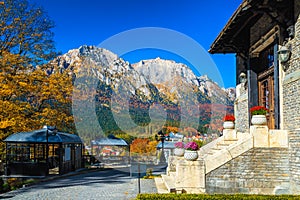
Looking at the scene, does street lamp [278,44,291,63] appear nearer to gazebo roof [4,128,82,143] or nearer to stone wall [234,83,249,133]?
stone wall [234,83,249,133]

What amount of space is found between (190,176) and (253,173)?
5.34ft

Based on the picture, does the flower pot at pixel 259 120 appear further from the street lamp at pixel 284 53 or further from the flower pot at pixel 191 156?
the flower pot at pixel 191 156

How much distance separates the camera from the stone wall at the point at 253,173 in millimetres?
8195

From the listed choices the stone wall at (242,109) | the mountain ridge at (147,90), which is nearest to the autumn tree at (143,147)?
the mountain ridge at (147,90)

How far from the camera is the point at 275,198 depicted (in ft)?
20.6

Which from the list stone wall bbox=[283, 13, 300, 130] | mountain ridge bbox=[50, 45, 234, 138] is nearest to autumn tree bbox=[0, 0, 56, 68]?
mountain ridge bbox=[50, 45, 234, 138]

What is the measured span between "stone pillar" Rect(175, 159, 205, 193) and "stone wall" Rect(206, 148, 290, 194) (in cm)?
20

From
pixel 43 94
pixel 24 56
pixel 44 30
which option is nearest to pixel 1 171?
pixel 43 94

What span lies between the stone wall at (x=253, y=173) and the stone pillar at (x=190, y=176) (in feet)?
0.67

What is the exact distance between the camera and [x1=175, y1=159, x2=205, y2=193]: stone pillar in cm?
812

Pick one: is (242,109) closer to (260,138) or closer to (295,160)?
(260,138)

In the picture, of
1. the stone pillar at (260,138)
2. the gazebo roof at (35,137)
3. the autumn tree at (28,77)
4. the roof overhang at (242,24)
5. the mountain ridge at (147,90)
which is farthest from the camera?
the mountain ridge at (147,90)

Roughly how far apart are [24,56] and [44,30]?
248 centimetres

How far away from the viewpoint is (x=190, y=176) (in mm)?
8148
